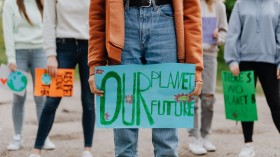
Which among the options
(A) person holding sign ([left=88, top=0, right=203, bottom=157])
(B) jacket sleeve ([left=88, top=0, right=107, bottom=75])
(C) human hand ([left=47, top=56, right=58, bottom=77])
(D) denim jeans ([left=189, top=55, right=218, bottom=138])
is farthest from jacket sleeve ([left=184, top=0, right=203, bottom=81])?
(D) denim jeans ([left=189, top=55, right=218, bottom=138])

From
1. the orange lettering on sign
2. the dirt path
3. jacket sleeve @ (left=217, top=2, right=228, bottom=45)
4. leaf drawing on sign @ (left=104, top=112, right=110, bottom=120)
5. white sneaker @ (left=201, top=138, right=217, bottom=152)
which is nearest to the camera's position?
leaf drawing on sign @ (left=104, top=112, right=110, bottom=120)

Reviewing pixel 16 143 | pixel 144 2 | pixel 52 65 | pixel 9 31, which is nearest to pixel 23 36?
pixel 9 31

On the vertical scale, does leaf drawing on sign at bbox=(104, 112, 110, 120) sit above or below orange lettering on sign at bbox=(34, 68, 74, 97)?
above

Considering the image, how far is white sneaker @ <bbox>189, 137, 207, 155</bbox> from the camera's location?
6.33 m

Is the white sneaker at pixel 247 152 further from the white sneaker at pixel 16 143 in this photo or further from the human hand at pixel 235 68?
the white sneaker at pixel 16 143

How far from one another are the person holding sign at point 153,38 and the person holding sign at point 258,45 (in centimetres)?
243

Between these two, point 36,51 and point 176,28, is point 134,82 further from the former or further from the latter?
point 36,51

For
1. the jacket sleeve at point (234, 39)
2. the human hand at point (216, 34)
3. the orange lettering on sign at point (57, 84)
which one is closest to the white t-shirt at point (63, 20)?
the orange lettering on sign at point (57, 84)

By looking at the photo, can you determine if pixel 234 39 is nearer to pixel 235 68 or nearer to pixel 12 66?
pixel 235 68

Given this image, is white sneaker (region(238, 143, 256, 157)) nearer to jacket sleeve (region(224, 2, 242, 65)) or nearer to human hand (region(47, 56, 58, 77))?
jacket sleeve (region(224, 2, 242, 65))

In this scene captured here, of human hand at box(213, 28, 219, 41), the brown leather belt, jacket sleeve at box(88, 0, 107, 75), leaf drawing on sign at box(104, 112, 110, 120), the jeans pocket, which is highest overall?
the brown leather belt

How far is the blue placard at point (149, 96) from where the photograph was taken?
11.7 ft

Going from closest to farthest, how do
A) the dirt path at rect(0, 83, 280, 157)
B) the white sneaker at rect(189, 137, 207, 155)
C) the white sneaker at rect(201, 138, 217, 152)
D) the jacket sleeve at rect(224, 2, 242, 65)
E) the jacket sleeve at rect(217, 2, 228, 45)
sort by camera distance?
the jacket sleeve at rect(224, 2, 242, 65)
the white sneaker at rect(189, 137, 207, 155)
the dirt path at rect(0, 83, 280, 157)
the white sneaker at rect(201, 138, 217, 152)
the jacket sleeve at rect(217, 2, 228, 45)

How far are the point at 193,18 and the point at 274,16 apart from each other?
99.7 inches
